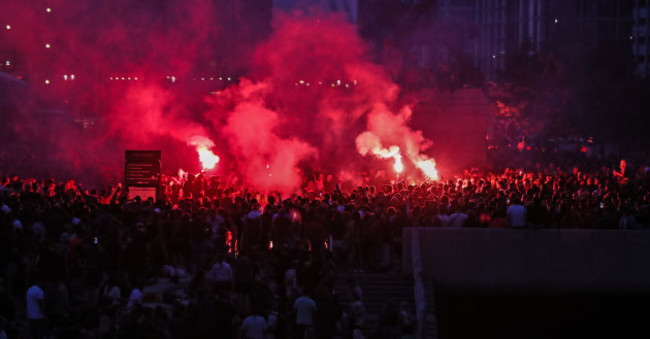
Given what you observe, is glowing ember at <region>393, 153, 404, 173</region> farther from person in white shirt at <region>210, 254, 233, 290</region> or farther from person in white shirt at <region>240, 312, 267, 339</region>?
person in white shirt at <region>240, 312, 267, 339</region>

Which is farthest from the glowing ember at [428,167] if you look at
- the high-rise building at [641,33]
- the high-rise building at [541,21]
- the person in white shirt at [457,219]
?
the high-rise building at [641,33]

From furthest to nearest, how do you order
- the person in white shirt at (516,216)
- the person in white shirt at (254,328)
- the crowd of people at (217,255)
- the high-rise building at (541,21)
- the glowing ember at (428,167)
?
the high-rise building at (541,21) → the glowing ember at (428,167) → the person in white shirt at (516,216) → the crowd of people at (217,255) → the person in white shirt at (254,328)

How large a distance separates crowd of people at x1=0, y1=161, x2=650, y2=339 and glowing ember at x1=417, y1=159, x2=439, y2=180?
1426 cm

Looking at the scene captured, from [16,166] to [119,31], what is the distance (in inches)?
406

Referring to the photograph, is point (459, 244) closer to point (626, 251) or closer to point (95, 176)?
point (626, 251)

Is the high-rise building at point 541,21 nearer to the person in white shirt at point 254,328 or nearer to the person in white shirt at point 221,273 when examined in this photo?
the person in white shirt at point 221,273

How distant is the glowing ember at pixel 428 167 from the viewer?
3642cm

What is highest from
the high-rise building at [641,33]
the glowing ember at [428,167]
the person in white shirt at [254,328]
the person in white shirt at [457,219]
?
the high-rise building at [641,33]

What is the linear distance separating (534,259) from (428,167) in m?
19.2

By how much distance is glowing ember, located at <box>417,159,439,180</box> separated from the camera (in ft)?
119

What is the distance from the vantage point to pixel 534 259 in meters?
18.0

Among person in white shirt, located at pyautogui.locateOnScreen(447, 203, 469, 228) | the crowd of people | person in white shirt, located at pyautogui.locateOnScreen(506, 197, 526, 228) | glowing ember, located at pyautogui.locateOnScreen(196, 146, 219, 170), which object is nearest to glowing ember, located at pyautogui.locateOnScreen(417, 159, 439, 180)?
glowing ember, located at pyautogui.locateOnScreen(196, 146, 219, 170)

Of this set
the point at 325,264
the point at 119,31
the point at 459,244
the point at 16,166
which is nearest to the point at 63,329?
Result: the point at 325,264

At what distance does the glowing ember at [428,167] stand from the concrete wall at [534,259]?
17914mm
